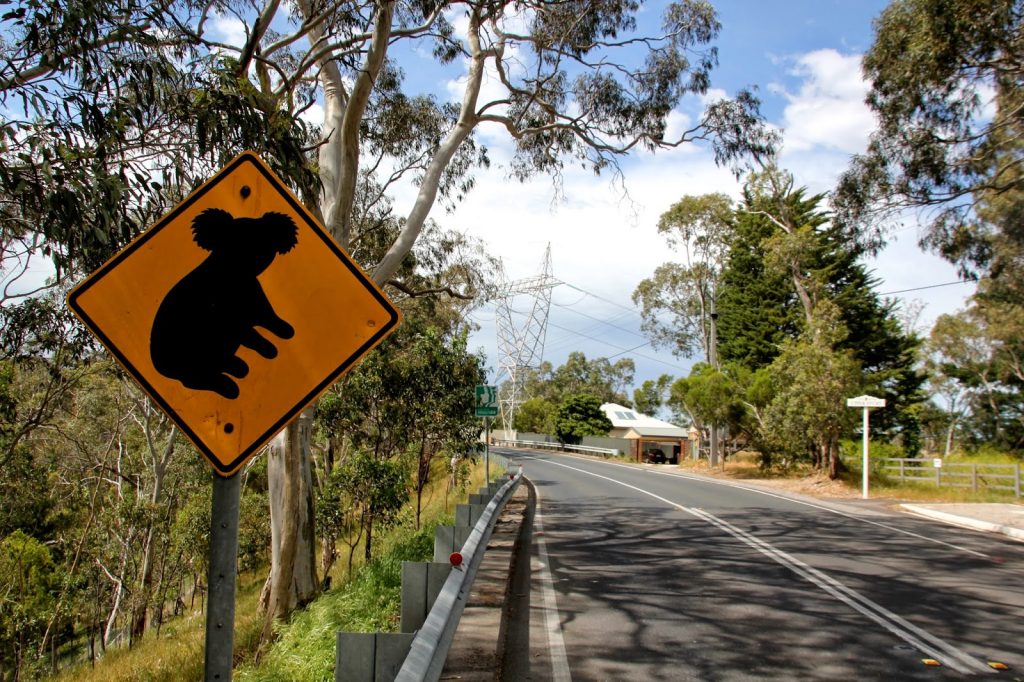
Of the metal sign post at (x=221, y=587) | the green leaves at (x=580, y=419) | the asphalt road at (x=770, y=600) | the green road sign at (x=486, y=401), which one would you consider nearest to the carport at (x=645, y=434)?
the green leaves at (x=580, y=419)

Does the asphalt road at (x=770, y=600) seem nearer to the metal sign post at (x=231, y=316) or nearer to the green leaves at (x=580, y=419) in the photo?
the metal sign post at (x=231, y=316)

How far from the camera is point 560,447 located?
68.0m

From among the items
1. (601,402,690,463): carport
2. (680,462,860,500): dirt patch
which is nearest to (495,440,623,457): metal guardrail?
(601,402,690,463): carport

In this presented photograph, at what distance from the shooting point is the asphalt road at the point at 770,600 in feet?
21.1

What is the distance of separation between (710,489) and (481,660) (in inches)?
770

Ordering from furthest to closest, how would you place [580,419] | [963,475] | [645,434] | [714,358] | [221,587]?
[580,419], [645,434], [714,358], [963,475], [221,587]

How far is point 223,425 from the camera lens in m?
2.49

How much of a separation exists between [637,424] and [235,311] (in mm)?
69502

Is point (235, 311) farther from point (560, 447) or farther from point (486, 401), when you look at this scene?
point (560, 447)

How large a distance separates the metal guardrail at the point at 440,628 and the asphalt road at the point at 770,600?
81 centimetres

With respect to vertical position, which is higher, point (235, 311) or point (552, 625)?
point (235, 311)

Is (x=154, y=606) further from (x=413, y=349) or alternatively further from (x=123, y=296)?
(x=123, y=296)

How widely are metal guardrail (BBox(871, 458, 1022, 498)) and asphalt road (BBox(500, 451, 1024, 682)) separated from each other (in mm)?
8229

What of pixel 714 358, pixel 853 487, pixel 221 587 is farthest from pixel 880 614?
pixel 714 358
